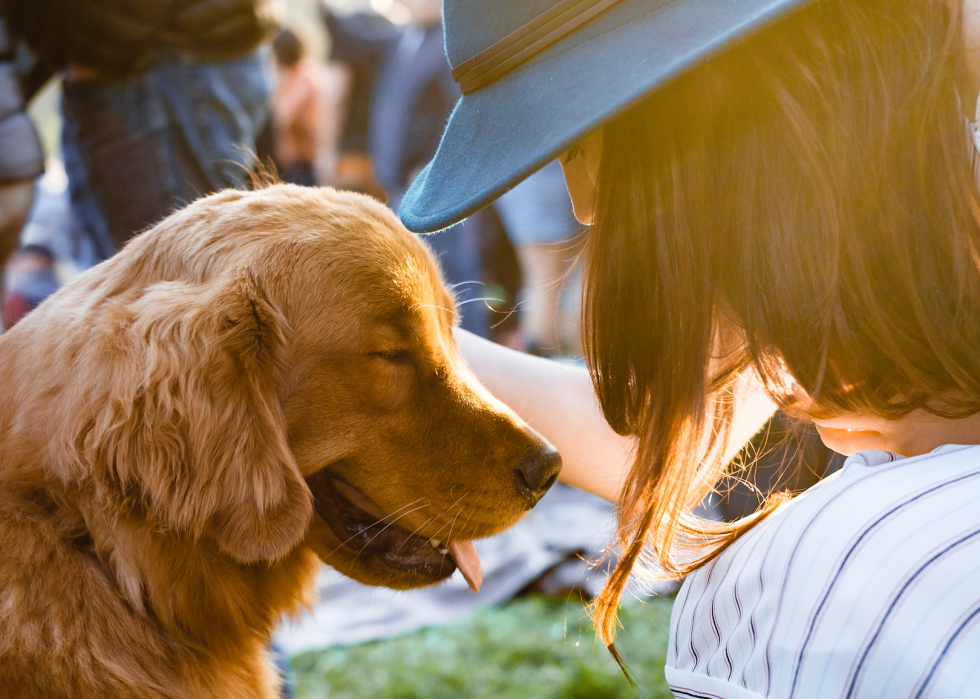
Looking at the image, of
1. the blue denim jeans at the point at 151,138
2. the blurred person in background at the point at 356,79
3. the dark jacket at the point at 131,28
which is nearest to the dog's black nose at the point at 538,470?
the blue denim jeans at the point at 151,138

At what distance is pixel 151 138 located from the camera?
117 inches

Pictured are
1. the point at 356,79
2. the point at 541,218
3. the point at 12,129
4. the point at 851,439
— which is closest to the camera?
the point at 851,439

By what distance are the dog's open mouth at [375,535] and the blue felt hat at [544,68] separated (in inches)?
32.2

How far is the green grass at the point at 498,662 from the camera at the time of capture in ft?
10.0

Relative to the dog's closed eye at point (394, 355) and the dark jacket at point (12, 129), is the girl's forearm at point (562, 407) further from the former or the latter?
the dark jacket at point (12, 129)

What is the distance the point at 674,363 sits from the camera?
132cm

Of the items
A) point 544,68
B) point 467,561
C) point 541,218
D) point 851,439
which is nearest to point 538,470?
point 467,561

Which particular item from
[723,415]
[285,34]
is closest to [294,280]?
[723,415]

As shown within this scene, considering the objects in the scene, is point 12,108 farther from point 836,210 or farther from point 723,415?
point 836,210

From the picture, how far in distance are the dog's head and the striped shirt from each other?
83cm

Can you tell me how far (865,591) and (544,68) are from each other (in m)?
0.83

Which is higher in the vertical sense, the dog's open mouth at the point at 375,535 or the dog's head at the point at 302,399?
the dog's head at the point at 302,399

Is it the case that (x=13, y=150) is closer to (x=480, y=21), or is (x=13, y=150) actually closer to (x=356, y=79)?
(x=480, y=21)

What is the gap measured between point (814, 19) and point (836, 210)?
0.27 m
